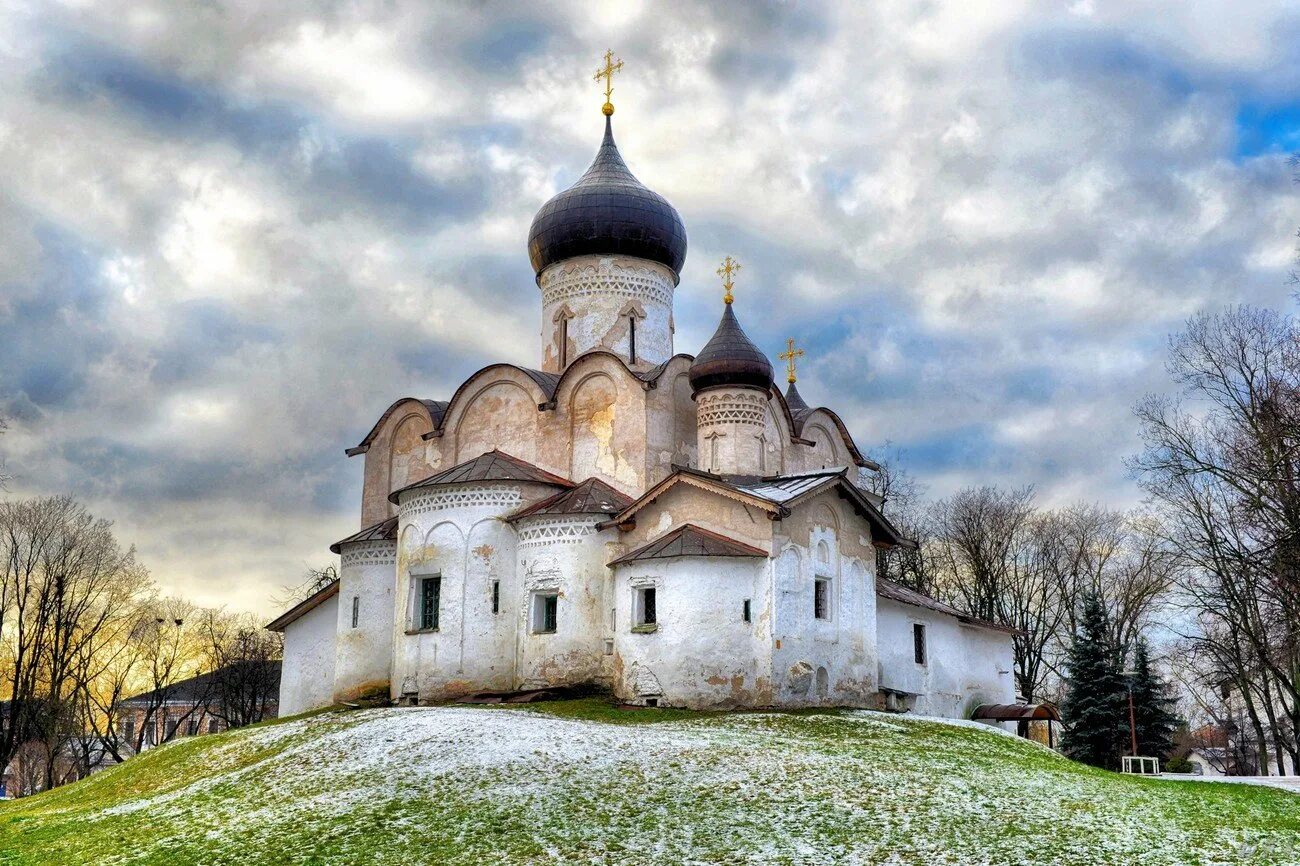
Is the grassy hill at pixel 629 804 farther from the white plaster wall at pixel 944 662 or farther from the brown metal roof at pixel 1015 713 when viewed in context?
the brown metal roof at pixel 1015 713

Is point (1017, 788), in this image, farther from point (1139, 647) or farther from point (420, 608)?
point (1139, 647)

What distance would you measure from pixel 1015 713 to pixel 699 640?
10.0 metres

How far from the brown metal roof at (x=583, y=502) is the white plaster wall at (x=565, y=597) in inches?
5.2

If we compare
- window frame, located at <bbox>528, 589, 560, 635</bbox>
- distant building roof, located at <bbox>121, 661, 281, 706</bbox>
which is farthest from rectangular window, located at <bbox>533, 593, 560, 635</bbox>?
distant building roof, located at <bbox>121, 661, 281, 706</bbox>

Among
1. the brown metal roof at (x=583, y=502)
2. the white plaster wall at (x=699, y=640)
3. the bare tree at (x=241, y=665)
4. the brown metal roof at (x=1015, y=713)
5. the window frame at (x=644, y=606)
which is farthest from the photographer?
the bare tree at (x=241, y=665)

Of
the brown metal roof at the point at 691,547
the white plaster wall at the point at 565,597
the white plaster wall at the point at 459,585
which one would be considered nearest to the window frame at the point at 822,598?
the brown metal roof at the point at 691,547

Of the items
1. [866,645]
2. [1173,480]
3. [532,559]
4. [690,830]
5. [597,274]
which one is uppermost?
[597,274]

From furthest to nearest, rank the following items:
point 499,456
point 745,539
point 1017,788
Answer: point 499,456 < point 745,539 < point 1017,788

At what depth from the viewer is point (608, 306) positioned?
27.6 metres

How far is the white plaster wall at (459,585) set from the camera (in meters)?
21.9

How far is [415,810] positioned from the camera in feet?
41.9

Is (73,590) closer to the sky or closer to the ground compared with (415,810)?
closer to the sky

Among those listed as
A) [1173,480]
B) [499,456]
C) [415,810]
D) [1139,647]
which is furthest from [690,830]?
[1139,647]

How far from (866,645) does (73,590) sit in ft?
67.7
